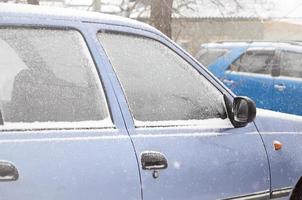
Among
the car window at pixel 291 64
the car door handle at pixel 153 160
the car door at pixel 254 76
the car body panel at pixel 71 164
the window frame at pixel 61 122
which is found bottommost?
the car door at pixel 254 76

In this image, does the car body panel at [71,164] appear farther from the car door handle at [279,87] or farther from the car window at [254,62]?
the car window at [254,62]

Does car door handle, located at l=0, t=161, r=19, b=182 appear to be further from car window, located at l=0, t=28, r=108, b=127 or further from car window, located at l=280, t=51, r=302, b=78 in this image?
car window, located at l=280, t=51, r=302, b=78

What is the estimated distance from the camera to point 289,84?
9961 millimetres

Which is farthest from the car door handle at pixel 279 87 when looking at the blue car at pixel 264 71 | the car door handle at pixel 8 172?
the car door handle at pixel 8 172

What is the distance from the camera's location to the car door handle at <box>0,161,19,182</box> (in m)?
2.47

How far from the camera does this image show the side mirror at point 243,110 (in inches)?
142

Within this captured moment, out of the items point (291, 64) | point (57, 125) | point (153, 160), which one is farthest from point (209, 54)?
point (57, 125)

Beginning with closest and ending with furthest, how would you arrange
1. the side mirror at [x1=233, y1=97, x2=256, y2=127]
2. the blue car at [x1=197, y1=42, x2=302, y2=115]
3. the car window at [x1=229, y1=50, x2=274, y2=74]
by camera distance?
1. the side mirror at [x1=233, y1=97, x2=256, y2=127]
2. the blue car at [x1=197, y1=42, x2=302, y2=115]
3. the car window at [x1=229, y1=50, x2=274, y2=74]

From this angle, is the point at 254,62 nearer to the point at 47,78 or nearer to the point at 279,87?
the point at 279,87

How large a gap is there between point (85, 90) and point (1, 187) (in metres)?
0.76

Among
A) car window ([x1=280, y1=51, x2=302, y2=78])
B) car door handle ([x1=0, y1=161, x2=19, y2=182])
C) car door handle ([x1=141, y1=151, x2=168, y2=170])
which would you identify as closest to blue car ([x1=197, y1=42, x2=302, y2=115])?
car window ([x1=280, y1=51, x2=302, y2=78])

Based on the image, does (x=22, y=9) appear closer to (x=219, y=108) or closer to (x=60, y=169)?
(x=60, y=169)

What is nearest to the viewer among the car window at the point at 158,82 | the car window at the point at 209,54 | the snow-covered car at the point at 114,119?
the snow-covered car at the point at 114,119

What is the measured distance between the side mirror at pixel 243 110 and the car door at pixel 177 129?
0.29 feet
